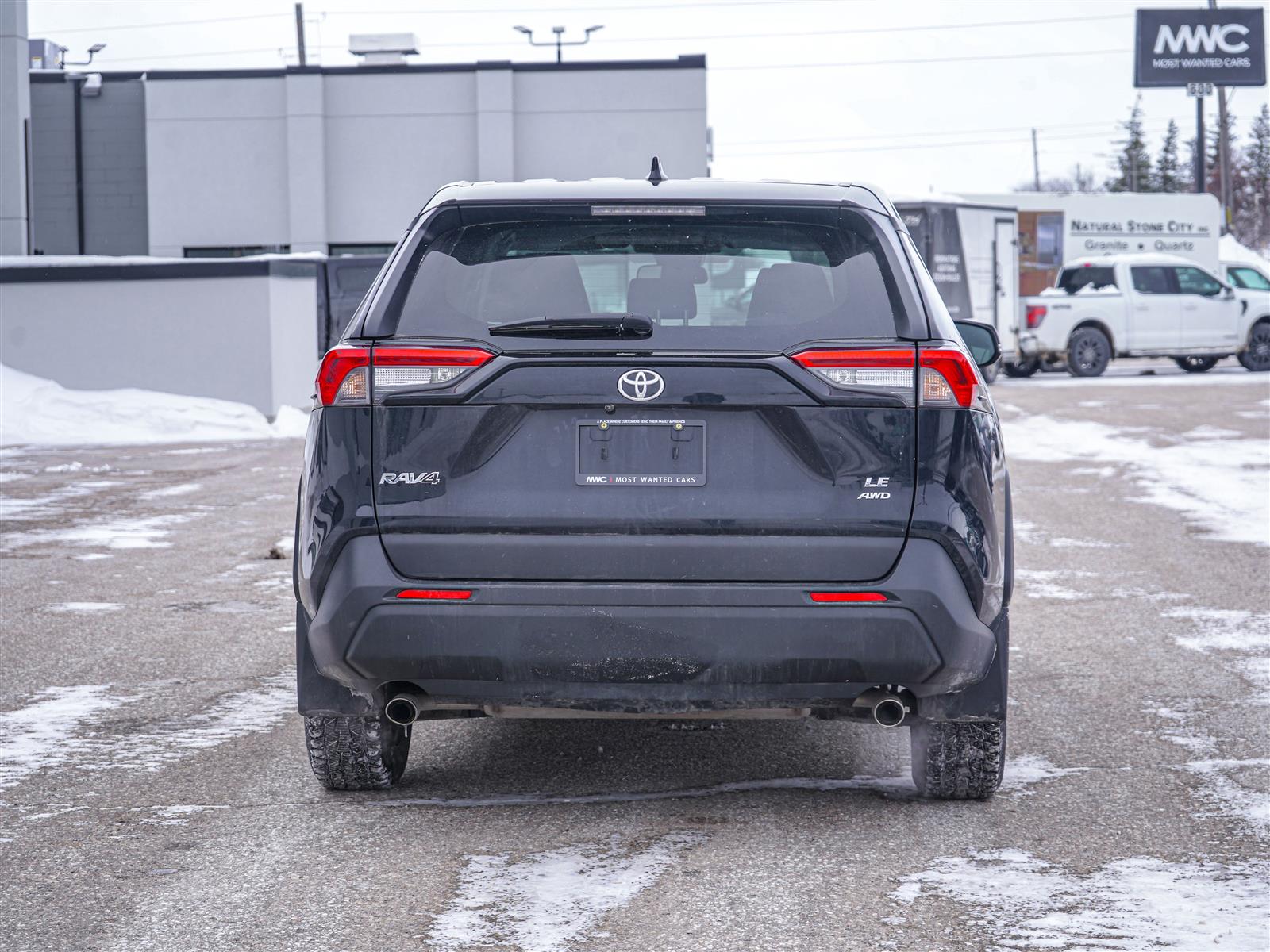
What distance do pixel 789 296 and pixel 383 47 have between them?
34.4 metres

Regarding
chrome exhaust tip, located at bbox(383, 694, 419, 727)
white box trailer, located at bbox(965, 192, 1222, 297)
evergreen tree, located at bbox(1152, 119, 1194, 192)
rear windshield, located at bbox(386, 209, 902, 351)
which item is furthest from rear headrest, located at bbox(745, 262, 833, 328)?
evergreen tree, located at bbox(1152, 119, 1194, 192)

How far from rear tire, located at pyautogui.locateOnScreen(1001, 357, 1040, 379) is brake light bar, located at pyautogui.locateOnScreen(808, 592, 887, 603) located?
25.6 meters

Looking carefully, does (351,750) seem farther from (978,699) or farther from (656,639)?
(978,699)

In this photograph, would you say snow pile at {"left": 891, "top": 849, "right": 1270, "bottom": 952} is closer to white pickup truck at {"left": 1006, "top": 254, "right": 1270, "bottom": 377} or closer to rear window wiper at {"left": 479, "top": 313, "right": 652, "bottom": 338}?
rear window wiper at {"left": 479, "top": 313, "right": 652, "bottom": 338}

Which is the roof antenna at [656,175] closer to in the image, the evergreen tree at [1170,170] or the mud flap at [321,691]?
the mud flap at [321,691]

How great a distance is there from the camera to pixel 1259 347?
94.7 feet

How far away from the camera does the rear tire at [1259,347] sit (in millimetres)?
28828

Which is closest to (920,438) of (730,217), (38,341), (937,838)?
(730,217)

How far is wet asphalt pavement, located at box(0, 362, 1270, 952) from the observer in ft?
12.0

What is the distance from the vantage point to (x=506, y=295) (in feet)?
13.8

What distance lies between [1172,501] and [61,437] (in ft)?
39.8

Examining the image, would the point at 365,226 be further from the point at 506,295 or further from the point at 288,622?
the point at 506,295

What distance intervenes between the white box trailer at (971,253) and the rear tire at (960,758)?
21.4 m

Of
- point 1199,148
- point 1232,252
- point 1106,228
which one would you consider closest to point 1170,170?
point 1232,252
